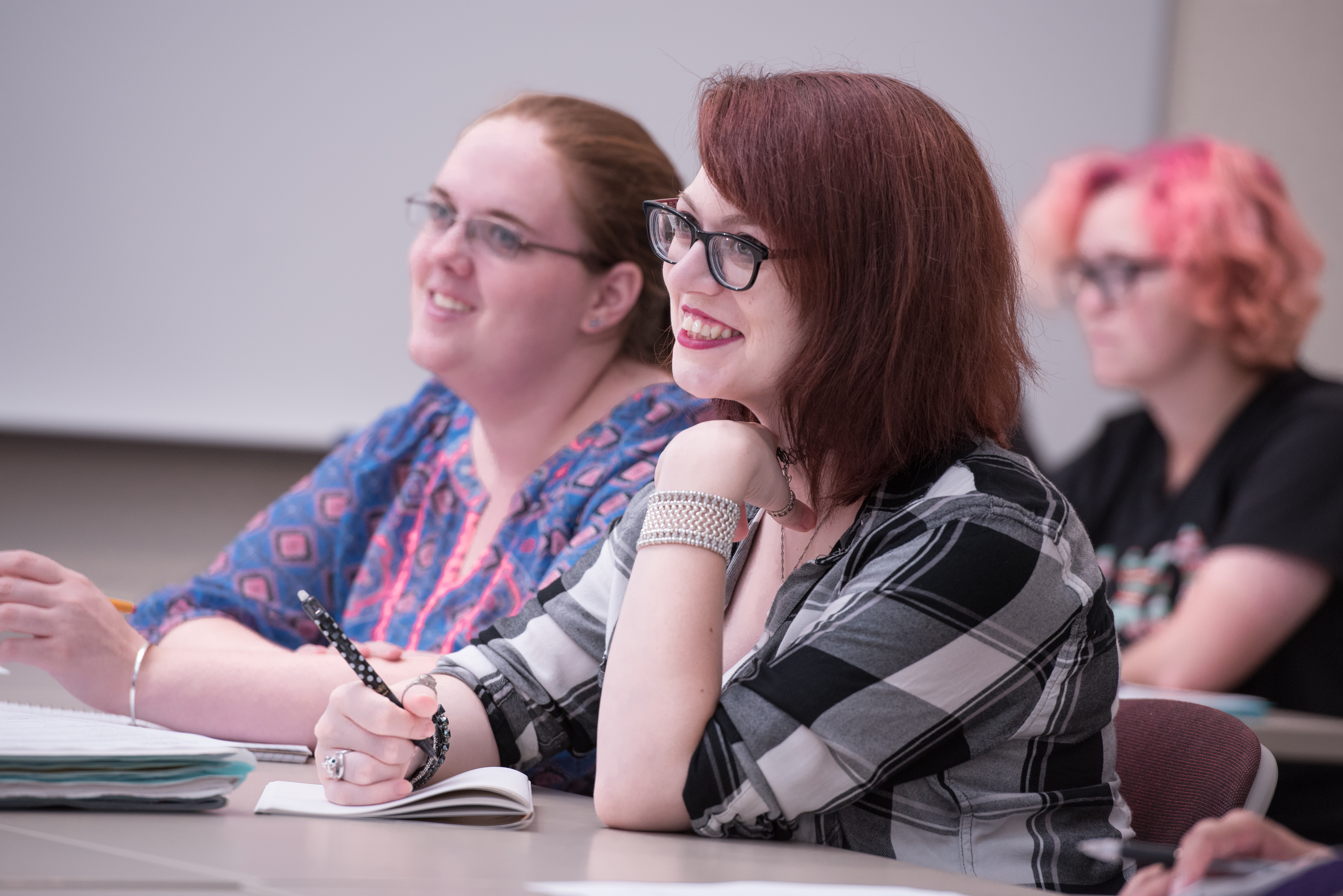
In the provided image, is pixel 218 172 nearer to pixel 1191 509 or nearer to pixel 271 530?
pixel 271 530

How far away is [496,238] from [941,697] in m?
0.99

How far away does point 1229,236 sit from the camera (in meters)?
3.01

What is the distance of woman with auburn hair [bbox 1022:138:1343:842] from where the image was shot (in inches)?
99.0

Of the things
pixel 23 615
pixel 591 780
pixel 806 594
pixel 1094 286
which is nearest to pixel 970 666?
pixel 806 594

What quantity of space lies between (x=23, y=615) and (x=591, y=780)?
0.59 metres

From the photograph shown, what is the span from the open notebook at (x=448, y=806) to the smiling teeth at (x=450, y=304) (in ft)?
2.89

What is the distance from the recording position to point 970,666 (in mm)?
1000

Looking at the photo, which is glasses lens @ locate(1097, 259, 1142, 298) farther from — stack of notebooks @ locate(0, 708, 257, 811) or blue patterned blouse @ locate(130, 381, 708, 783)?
stack of notebooks @ locate(0, 708, 257, 811)

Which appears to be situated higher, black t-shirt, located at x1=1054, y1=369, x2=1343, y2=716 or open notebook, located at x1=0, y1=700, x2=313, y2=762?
open notebook, located at x1=0, y1=700, x2=313, y2=762

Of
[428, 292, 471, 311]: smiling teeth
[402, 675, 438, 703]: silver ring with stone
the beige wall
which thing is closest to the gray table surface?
[402, 675, 438, 703]: silver ring with stone

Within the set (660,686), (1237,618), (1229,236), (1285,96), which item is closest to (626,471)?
(660,686)

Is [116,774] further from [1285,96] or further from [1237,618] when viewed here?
[1285,96]

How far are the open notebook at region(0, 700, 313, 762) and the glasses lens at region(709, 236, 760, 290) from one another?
0.61 meters

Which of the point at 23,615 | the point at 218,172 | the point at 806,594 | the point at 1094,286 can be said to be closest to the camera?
the point at 806,594
